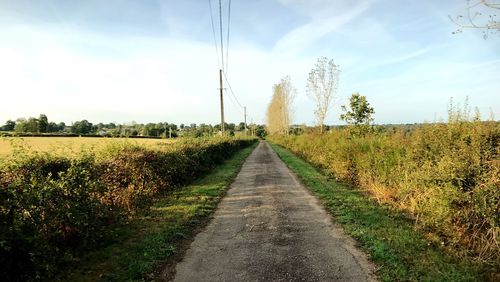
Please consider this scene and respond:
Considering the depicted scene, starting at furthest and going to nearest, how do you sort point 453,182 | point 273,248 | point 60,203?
point 453,182, point 273,248, point 60,203

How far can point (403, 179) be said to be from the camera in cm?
900

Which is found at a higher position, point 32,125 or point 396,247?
point 32,125

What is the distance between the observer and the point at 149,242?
249 inches

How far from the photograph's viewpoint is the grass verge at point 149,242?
16.5ft

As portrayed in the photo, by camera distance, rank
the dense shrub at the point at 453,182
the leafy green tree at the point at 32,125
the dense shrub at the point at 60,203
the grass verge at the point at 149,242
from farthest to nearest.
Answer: the leafy green tree at the point at 32,125
the dense shrub at the point at 453,182
the grass verge at the point at 149,242
the dense shrub at the point at 60,203

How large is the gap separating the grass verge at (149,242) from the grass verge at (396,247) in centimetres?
324

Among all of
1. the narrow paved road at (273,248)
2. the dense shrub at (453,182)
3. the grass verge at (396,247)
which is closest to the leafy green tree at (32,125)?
the narrow paved road at (273,248)

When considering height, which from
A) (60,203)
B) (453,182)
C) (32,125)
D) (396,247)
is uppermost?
(32,125)

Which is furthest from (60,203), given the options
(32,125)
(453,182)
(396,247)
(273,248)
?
(32,125)

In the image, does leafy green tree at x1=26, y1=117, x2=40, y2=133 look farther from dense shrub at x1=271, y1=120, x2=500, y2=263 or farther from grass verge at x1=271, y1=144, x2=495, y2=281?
dense shrub at x1=271, y1=120, x2=500, y2=263

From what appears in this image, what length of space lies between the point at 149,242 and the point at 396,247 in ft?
Result: 14.2

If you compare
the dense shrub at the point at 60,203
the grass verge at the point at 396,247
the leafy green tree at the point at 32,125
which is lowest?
the grass verge at the point at 396,247

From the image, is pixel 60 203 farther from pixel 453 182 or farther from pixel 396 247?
pixel 453 182

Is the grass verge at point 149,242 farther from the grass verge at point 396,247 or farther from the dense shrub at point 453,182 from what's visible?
the dense shrub at point 453,182
